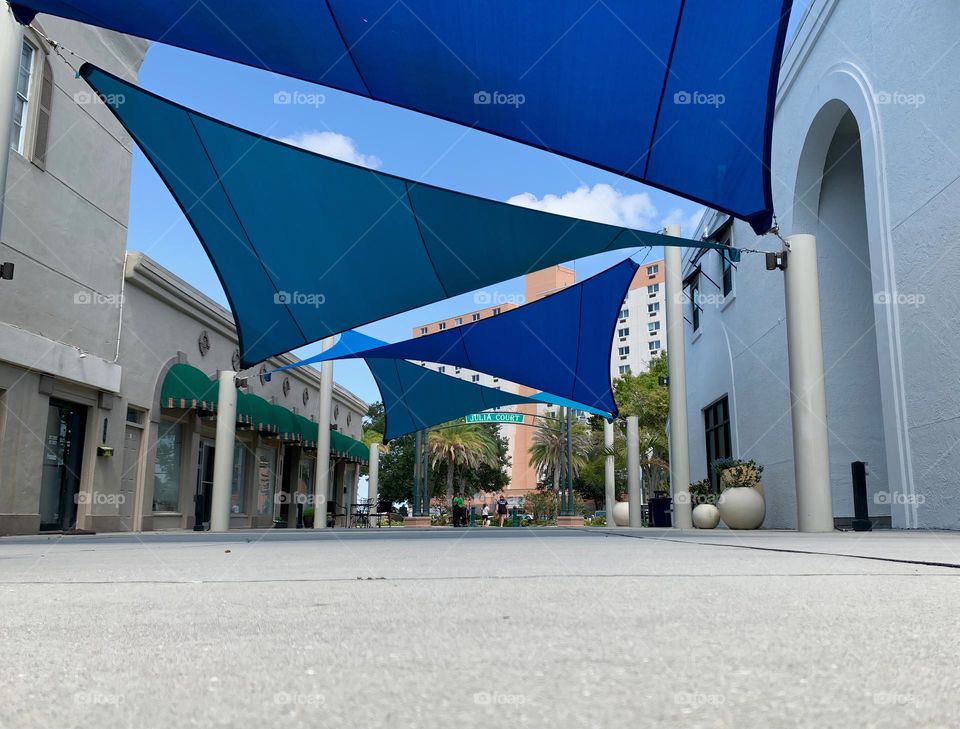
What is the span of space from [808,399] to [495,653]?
7974mm

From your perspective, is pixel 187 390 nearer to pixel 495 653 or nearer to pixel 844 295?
pixel 844 295

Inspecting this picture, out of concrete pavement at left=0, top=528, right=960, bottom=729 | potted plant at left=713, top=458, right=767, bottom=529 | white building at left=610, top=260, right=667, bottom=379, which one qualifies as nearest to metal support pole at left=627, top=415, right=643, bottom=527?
potted plant at left=713, top=458, right=767, bottom=529

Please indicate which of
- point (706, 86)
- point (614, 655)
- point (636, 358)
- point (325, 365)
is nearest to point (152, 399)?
point (325, 365)

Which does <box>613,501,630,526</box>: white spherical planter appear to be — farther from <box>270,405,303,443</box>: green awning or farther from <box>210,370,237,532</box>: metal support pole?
<box>270,405,303,443</box>: green awning

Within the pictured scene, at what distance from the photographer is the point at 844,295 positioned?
483 inches

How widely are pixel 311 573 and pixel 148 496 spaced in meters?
15.0

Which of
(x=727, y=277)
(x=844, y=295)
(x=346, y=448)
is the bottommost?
(x=346, y=448)

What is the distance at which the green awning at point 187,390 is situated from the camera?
1730 cm

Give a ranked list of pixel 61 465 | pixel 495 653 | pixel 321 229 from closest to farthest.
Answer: pixel 495 653 < pixel 321 229 < pixel 61 465

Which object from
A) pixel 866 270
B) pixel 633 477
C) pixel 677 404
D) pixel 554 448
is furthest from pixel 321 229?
pixel 554 448

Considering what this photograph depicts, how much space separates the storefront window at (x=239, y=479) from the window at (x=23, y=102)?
11074mm

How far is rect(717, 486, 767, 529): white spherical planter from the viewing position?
12344 mm

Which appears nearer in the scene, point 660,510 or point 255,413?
point 660,510

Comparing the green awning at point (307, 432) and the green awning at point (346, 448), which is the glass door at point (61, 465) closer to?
the green awning at point (307, 432)
